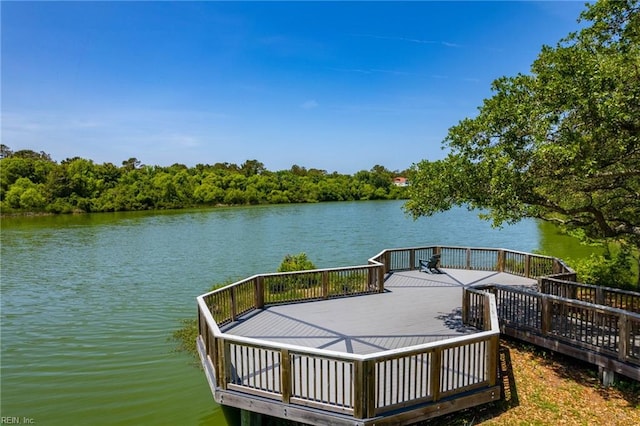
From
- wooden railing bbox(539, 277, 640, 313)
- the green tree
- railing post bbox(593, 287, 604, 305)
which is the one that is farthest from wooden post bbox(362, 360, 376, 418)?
railing post bbox(593, 287, 604, 305)

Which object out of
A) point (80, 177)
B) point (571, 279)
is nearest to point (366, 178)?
point (80, 177)

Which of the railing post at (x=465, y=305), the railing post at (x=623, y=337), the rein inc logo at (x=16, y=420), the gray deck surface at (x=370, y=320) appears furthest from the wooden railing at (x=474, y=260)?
the rein inc logo at (x=16, y=420)

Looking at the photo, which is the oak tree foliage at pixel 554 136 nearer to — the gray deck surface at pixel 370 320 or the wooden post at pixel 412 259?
the gray deck surface at pixel 370 320

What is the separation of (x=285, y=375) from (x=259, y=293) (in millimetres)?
4519

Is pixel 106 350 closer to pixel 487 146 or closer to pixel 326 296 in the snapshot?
pixel 326 296

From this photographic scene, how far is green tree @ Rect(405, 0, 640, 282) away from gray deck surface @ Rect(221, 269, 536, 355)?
8.18ft

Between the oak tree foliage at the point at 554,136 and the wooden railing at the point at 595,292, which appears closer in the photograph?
the oak tree foliage at the point at 554,136

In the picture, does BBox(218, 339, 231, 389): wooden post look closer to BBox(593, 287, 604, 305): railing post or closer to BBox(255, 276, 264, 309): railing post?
BBox(255, 276, 264, 309): railing post

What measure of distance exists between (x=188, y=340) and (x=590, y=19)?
12.4m

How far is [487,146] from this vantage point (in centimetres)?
732

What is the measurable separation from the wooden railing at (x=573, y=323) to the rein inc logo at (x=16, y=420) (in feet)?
30.3

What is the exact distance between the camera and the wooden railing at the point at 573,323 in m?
6.06

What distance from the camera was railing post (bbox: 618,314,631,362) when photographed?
5988 mm

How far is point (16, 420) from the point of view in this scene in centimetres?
773
